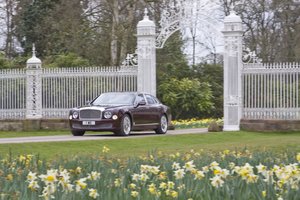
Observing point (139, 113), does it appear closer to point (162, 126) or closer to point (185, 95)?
point (162, 126)

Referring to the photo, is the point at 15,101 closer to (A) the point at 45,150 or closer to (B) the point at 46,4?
(A) the point at 45,150

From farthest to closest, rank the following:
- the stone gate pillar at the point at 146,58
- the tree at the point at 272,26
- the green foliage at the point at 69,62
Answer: the tree at the point at 272,26, the green foliage at the point at 69,62, the stone gate pillar at the point at 146,58

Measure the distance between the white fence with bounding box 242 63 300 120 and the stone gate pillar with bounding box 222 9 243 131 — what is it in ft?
1.05

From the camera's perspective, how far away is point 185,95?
3259 centimetres

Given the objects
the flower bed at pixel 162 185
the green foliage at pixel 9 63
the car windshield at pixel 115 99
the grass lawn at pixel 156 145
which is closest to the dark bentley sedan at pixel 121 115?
the car windshield at pixel 115 99

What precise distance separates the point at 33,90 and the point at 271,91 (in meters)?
8.42

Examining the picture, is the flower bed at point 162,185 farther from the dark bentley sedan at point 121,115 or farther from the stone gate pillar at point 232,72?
the stone gate pillar at point 232,72

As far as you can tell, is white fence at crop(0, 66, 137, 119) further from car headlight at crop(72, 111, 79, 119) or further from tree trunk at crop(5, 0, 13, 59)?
tree trunk at crop(5, 0, 13, 59)

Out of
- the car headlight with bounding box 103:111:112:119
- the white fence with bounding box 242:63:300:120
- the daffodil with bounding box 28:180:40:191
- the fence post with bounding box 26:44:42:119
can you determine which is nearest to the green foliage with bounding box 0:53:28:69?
the fence post with bounding box 26:44:42:119

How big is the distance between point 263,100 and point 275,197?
701 inches

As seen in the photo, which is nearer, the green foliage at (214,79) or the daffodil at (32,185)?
the daffodil at (32,185)

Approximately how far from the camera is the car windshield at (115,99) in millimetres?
22000

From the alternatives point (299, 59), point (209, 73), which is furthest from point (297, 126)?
point (299, 59)

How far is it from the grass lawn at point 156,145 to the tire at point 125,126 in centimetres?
190
